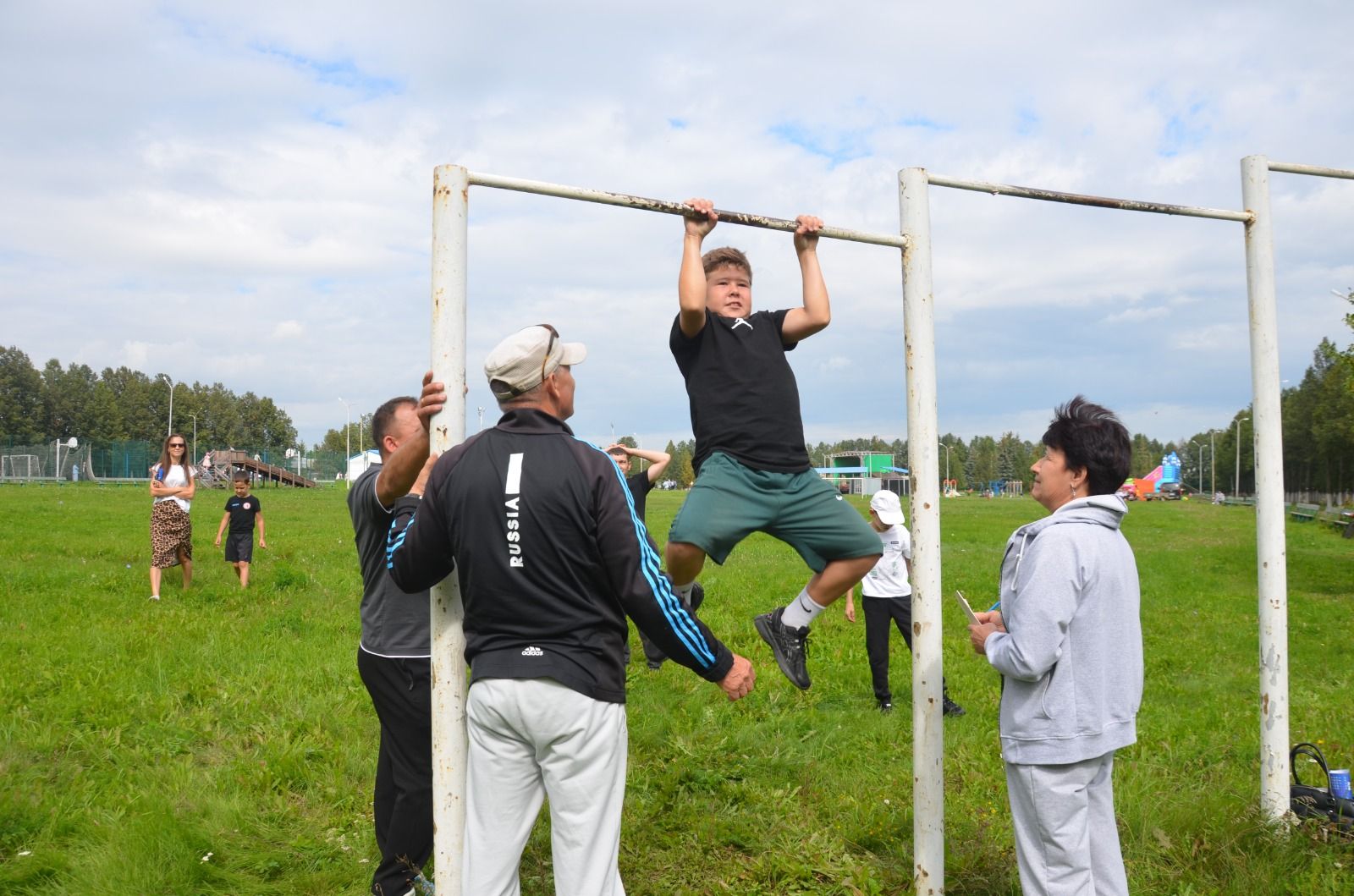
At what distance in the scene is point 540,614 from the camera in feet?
9.43

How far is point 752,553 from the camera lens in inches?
820

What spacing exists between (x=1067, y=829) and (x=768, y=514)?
162 cm

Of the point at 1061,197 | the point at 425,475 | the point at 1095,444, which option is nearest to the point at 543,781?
the point at 425,475

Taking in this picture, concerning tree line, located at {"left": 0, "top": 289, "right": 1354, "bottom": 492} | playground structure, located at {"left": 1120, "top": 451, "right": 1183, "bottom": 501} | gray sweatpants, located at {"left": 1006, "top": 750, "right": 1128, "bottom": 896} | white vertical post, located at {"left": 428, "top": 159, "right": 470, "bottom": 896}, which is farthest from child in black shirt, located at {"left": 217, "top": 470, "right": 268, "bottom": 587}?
playground structure, located at {"left": 1120, "top": 451, "right": 1183, "bottom": 501}

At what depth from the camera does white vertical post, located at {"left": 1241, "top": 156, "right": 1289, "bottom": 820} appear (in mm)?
4508

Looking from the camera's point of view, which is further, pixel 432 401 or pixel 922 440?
pixel 922 440

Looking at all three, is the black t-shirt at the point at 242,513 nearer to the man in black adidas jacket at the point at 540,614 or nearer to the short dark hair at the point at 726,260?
the short dark hair at the point at 726,260

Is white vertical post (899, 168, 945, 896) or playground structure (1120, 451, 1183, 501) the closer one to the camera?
white vertical post (899, 168, 945, 896)

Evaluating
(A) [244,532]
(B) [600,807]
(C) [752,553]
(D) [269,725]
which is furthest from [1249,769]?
(C) [752,553]

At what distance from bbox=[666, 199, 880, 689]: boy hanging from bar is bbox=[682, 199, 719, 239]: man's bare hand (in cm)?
38

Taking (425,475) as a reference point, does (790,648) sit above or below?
below

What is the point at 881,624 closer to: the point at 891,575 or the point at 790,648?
the point at 891,575

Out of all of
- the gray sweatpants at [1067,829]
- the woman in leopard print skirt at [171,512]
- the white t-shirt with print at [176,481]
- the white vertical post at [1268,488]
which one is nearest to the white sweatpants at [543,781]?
the gray sweatpants at [1067,829]

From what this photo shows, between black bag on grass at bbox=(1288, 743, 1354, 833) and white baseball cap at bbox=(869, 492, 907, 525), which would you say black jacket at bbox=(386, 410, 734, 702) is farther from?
white baseball cap at bbox=(869, 492, 907, 525)
